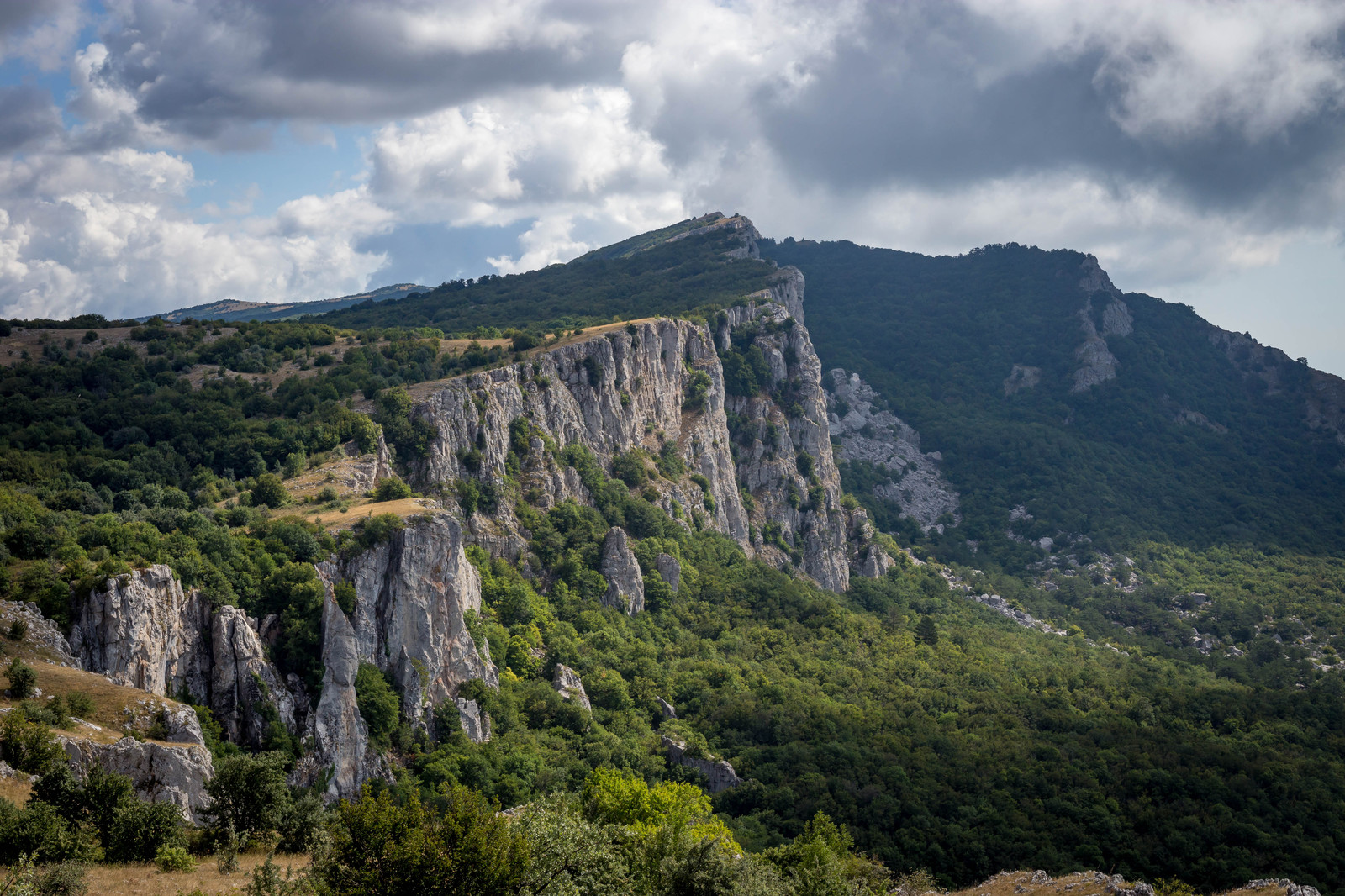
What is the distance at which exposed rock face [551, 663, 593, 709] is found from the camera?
88.2 metres

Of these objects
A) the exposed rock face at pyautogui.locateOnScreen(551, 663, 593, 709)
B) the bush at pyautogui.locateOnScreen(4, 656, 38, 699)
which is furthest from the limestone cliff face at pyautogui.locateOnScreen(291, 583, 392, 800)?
the exposed rock face at pyautogui.locateOnScreen(551, 663, 593, 709)

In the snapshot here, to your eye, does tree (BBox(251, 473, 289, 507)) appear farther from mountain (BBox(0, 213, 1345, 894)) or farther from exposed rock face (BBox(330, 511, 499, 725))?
exposed rock face (BBox(330, 511, 499, 725))

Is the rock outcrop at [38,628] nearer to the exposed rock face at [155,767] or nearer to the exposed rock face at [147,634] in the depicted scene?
the exposed rock face at [147,634]

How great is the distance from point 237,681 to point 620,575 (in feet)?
187

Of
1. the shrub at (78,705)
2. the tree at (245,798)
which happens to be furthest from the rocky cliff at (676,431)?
the tree at (245,798)

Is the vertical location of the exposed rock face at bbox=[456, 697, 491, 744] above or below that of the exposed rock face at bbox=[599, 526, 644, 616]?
below

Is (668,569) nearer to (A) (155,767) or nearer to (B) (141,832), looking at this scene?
(A) (155,767)

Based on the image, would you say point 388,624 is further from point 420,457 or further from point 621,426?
point 621,426

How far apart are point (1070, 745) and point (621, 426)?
70502 mm

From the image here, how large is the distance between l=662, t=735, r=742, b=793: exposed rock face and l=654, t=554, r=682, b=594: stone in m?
32.2

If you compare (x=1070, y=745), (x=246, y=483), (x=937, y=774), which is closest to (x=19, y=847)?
(x=246, y=483)

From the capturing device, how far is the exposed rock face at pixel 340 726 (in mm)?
61531

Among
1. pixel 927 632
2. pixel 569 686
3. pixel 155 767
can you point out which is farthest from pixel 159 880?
pixel 927 632

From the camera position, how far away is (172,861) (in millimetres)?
39969
